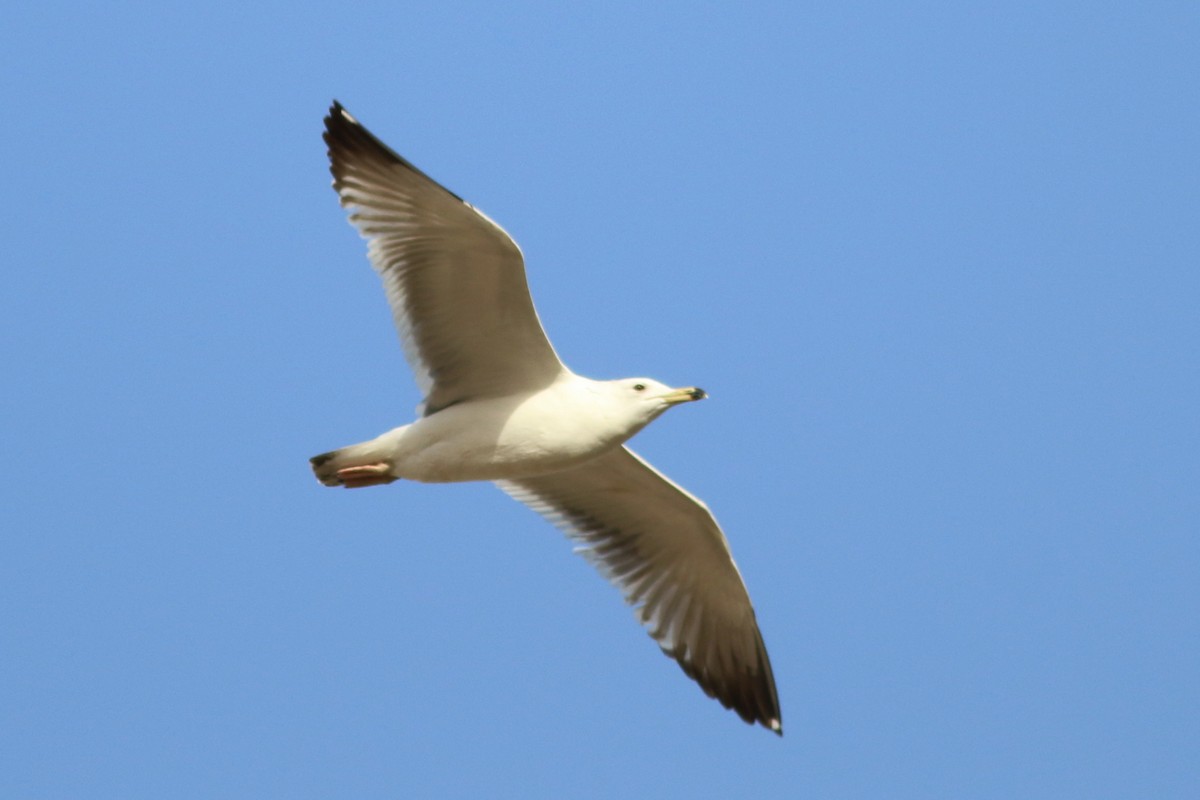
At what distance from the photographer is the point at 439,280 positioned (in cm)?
761

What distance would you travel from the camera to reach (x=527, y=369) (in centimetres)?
769

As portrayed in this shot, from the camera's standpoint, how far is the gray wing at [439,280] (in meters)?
7.45

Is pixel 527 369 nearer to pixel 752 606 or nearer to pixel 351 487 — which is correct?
pixel 351 487

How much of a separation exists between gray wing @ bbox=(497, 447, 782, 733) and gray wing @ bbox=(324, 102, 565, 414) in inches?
37.5

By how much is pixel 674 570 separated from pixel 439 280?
2.17m

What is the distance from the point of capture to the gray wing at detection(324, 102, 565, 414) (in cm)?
745

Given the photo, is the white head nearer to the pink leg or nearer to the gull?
the gull

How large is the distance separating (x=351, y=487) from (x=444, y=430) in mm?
484

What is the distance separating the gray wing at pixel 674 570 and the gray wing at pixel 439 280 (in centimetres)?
95

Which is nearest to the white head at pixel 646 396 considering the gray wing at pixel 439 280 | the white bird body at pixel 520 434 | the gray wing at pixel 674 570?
the white bird body at pixel 520 434

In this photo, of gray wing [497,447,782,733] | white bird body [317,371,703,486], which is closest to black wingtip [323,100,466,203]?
white bird body [317,371,703,486]

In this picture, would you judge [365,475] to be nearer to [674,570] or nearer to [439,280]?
[439,280]

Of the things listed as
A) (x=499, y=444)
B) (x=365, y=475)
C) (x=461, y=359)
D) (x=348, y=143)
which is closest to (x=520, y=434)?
(x=499, y=444)

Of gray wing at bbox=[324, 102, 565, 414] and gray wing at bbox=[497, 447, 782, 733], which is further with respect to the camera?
gray wing at bbox=[497, 447, 782, 733]
